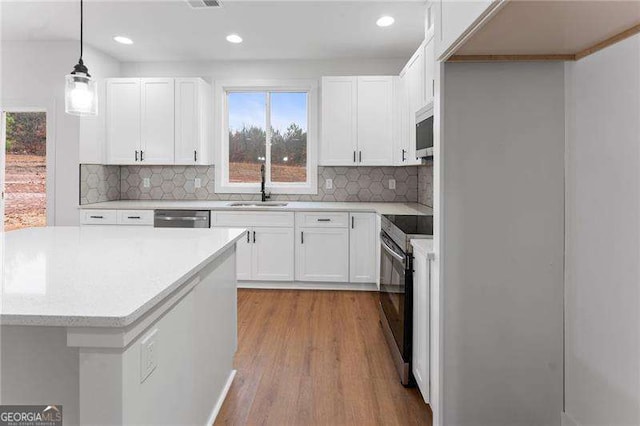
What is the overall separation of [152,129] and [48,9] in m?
1.42

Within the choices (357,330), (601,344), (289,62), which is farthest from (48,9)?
(601,344)

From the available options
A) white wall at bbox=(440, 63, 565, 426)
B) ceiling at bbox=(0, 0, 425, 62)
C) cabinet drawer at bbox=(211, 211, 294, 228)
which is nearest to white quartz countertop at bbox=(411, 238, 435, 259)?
white wall at bbox=(440, 63, 565, 426)

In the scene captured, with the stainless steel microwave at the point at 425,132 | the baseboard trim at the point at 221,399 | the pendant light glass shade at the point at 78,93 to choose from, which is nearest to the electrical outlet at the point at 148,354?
the baseboard trim at the point at 221,399

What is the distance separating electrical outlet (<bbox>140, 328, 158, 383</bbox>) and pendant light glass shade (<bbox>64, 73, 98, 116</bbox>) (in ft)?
4.65

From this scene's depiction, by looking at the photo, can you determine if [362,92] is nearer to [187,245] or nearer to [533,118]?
[533,118]

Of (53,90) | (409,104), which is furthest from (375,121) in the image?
(53,90)

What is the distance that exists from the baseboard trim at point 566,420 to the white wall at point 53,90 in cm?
450

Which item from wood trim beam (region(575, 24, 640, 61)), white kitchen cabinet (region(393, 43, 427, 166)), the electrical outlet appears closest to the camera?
the electrical outlet

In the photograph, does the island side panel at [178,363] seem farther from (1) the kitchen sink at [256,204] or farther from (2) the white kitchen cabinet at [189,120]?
(2) the white kitchen cabinet at [189,120]

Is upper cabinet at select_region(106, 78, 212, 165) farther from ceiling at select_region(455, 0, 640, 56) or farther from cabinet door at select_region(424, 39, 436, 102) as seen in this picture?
ceiling at select_region(455, 0, 640, 56)

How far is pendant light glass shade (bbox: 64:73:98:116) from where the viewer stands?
1969mm

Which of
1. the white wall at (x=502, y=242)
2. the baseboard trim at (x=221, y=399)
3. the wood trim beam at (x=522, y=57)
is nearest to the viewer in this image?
the wood trim beam at (x=522, y=57)

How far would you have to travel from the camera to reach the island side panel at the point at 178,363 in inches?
37.9

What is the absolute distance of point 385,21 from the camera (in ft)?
11.6
